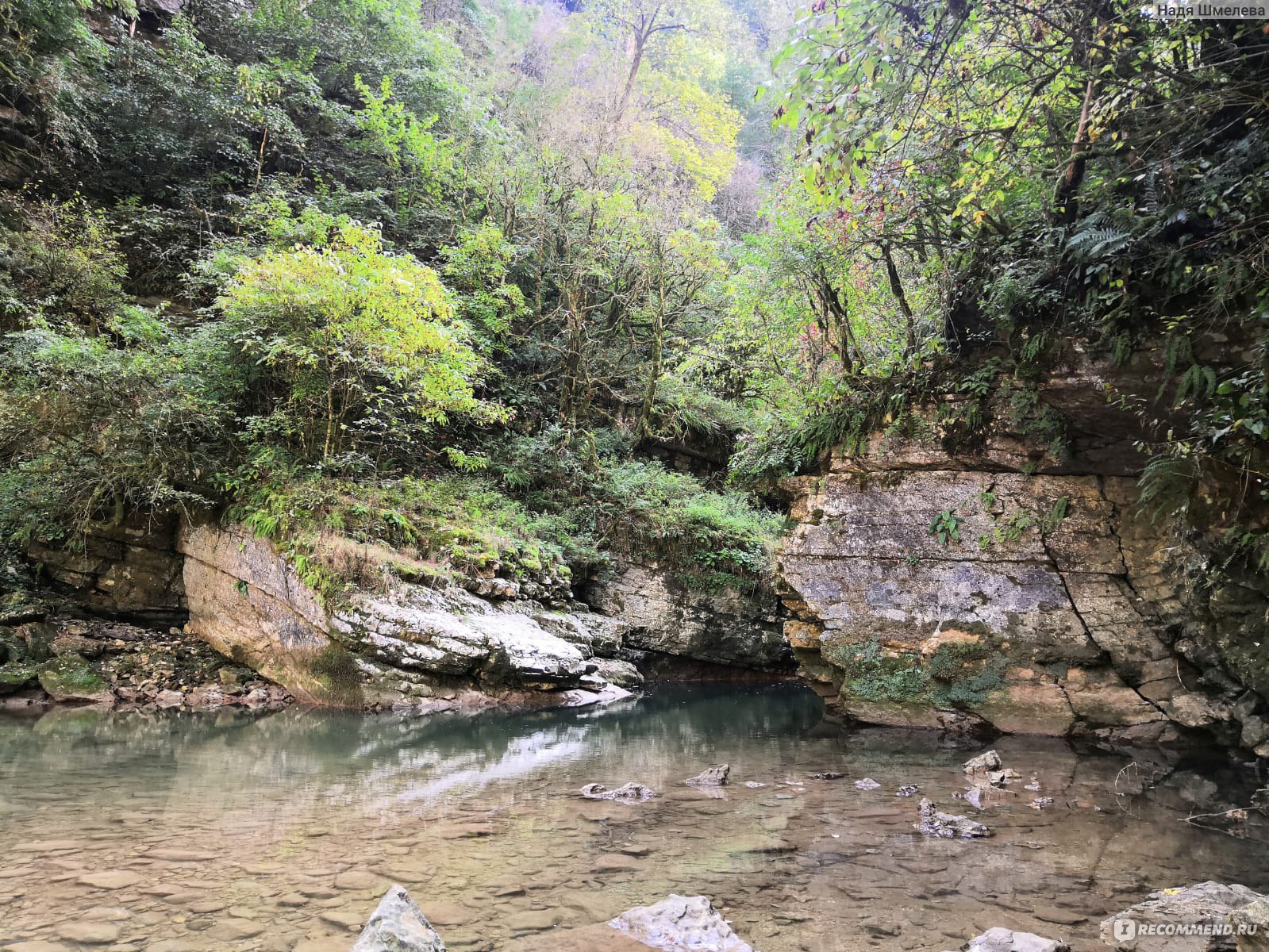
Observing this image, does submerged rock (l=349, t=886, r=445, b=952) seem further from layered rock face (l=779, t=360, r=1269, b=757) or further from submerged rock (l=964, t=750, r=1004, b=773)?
layered rock face (l=779, t=360, r=1269, b=757)

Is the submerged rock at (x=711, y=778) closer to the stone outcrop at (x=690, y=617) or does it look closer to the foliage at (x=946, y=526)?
the foliage at (x=946, y=526)

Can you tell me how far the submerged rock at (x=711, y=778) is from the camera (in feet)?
19.2

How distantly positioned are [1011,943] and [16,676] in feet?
38.6

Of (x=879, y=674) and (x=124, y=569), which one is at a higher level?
(x=124, y=569)

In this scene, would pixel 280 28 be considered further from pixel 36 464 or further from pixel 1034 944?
pixel 1034 944

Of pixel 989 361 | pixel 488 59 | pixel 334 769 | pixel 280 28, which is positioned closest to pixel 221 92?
pixel 280 28

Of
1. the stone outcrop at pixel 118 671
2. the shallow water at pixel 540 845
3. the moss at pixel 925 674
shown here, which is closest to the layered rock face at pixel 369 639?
the stone outcrop at pixel 118 671

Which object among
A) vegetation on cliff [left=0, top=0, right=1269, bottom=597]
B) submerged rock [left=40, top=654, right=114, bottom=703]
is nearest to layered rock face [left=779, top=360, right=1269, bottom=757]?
vegetation on cliff [left=0, top=0, right=1269, bottom=597]

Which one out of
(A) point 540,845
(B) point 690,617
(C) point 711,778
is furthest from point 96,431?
(B) point 690,617

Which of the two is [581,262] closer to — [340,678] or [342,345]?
[342,345]

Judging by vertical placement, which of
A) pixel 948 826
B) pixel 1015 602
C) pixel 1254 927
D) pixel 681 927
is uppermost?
pixel 1015 602

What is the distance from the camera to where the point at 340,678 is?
9.80 metres

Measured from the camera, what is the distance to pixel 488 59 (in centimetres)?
2291

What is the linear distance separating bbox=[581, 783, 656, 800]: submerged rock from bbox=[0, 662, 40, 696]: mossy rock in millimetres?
8603
